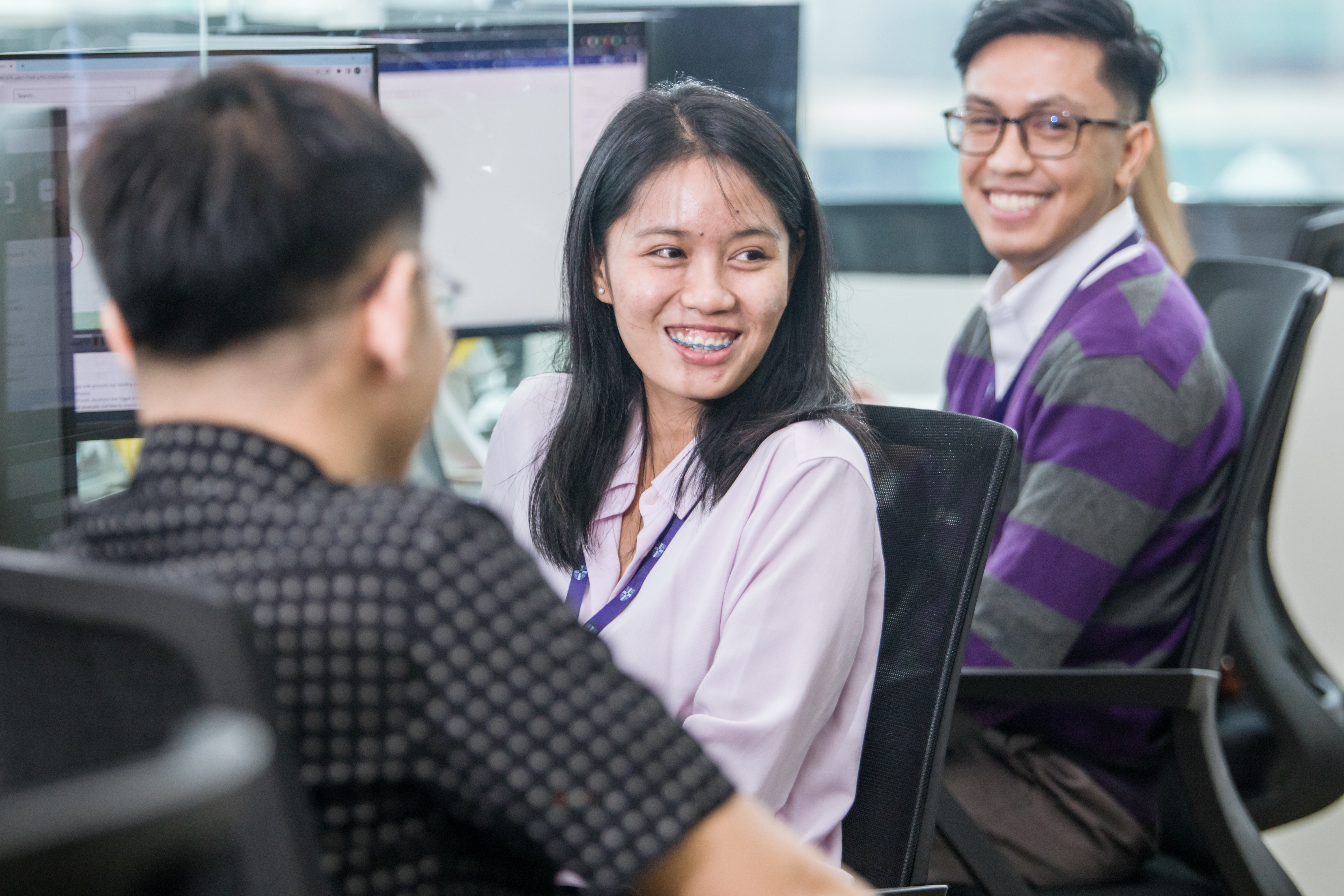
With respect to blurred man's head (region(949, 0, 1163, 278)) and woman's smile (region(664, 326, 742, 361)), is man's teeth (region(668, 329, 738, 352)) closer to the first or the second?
woman's smile (region(664, 326, 742, 361))

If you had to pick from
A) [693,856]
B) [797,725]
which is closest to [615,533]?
[797,725]

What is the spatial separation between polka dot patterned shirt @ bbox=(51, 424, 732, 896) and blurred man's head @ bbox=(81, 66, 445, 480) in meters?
0.03

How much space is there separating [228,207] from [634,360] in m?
0.83

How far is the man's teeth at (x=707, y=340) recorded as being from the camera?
133cm

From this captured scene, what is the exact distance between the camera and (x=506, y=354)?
7.60 ft

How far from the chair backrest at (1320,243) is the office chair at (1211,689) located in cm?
48

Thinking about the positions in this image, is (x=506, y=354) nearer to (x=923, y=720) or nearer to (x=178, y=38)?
(x=178, y=38)

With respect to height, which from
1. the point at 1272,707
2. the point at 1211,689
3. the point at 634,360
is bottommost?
the point at 1272,707

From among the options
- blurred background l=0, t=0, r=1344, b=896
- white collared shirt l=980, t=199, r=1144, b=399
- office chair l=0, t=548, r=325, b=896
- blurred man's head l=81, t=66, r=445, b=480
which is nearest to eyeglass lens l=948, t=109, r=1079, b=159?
white collared shirt l=980, t=199, r=1144, b=399

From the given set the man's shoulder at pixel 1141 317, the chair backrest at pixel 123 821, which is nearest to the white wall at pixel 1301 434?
Answer: the man's shoulder at pixel 1141 317

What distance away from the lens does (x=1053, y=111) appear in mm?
1854

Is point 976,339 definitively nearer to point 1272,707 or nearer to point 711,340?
point 1272,707

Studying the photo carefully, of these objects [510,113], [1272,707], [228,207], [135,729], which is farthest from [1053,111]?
[135,729]

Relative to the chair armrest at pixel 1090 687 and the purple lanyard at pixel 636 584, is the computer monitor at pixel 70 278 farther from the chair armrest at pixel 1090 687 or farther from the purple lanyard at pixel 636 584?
the chair armrest at pixel 1090 687
